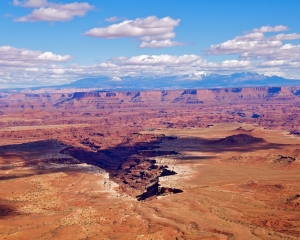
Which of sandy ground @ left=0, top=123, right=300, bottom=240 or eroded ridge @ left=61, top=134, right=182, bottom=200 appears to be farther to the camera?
eroded ridge @ left=61, top=134, right=182, bottom=200

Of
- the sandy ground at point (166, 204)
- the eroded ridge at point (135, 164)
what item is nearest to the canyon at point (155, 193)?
the sandy ground at point (166, 204)

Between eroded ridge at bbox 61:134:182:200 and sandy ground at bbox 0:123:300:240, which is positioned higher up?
sandy ground at bbox 0:123:300:240

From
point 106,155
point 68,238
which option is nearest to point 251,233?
point 68,238

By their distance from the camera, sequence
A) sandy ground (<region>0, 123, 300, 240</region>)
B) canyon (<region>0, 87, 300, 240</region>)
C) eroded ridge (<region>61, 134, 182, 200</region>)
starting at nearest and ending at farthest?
sandy ground (<region>0, 123, 300, 240</region>), canyon (<region>0, 87, 300, 240</region>), eroded ridge (<region>61, 134, 182, 200</region>)

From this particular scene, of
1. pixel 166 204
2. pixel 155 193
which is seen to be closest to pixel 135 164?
pixel 155 193

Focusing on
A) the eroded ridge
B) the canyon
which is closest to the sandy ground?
the canyon

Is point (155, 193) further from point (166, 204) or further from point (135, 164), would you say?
point (135, 164)

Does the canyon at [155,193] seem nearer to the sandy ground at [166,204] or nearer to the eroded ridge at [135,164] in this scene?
the sandy ground at [166,204]

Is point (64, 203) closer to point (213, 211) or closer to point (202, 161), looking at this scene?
point (213, 211)

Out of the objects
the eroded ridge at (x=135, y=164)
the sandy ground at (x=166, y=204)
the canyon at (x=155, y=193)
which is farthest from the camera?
the eroded ridge at (x=135, y=164)

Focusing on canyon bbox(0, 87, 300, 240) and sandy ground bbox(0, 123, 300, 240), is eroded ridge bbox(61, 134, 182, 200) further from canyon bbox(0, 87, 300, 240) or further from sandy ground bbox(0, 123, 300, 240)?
sandy ground bbox(0, 123, 300, 240)

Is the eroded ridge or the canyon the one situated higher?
the canyon

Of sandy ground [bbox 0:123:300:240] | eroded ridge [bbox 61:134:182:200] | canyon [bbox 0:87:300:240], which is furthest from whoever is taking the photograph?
eroded ridge [bbox 61:134:182:200]
